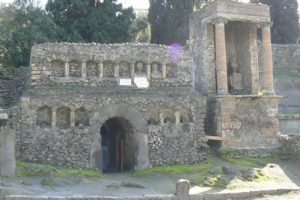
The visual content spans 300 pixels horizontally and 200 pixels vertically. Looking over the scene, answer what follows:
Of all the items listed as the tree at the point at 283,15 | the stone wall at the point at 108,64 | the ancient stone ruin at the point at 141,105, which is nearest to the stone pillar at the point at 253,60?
the ancient stone ruin at the point at 141,105

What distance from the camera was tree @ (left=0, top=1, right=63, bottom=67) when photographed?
82.7 feet

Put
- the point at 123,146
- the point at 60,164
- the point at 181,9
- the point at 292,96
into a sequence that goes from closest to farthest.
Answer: the point at 60,164, the point at 123,146, the point at 181,9, the point at 292,96

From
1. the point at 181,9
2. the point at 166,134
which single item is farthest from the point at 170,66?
the point at 181,9

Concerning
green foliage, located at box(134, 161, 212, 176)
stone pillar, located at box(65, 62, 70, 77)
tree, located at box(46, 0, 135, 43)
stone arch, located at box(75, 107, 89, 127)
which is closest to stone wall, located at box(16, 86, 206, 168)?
stone arch, located at box(75, 107, 89, 127)

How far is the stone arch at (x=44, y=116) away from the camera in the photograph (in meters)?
17.2

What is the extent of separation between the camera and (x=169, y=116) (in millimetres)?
19047

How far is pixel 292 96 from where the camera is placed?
1282 inches

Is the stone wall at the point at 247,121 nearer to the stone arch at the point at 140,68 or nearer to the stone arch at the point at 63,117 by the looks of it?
the stone arch at the point at 140,68

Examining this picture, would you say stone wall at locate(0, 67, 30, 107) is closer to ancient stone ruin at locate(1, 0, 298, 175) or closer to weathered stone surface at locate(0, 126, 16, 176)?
ancient stone ruin at locate(1, 0, 298, 175)

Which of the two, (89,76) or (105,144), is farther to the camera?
(105,144)

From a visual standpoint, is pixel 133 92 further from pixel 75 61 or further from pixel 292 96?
pixel 292 96

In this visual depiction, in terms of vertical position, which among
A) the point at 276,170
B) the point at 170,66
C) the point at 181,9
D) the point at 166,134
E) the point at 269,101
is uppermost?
the point at 181,9

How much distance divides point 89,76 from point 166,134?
4091mm

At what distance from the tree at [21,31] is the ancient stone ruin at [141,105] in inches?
296
